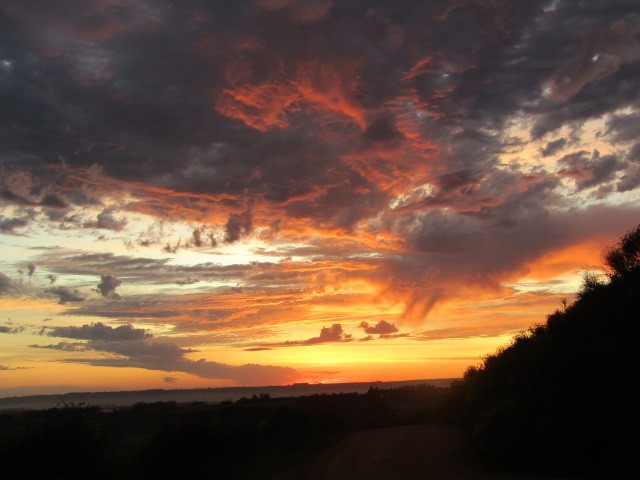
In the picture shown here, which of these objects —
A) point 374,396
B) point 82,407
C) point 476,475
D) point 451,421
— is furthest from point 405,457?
point 374,396

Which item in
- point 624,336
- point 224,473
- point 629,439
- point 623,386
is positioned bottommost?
point 224,473

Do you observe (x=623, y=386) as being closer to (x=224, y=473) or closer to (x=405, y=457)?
(x=405, y=457)

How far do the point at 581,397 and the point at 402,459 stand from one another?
9356mm

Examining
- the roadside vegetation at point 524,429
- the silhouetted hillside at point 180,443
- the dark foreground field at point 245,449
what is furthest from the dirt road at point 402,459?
the silhouetted hillside at point 180,443

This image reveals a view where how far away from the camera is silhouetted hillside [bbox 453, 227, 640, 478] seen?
18984mm

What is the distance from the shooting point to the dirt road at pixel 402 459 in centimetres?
2195

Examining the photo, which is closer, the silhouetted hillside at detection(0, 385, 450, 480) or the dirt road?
the silhouetted hillside at detection(0, 385, 450, 480)

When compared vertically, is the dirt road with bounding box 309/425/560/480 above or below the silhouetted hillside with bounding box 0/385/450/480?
below

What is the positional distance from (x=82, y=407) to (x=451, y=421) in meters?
32.2

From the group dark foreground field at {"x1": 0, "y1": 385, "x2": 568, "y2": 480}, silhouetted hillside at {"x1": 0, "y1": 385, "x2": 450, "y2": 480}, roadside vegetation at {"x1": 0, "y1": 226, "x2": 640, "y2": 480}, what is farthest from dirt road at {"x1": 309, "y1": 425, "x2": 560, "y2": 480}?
silhouetted hillside at {"x1": 0, "y1": 385, "x2": 450, "y2": 480}

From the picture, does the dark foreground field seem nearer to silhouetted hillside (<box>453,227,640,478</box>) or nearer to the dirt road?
the dirt road

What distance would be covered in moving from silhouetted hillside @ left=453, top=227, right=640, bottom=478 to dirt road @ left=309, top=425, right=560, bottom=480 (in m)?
1.80

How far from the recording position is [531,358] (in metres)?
26.5

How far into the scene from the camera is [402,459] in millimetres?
25938
